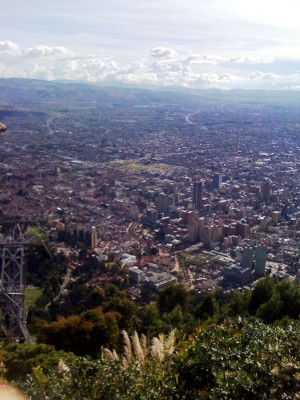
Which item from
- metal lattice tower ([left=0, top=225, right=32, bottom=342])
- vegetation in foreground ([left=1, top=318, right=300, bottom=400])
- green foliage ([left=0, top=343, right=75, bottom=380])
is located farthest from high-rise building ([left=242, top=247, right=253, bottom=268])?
vegetation in foreground ([left=1, top=318, right=300, bottom=400])

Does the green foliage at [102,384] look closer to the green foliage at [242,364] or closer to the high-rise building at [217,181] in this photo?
the green foliage at [242,364]

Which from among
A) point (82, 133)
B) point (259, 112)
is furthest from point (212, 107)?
point (82, 133)

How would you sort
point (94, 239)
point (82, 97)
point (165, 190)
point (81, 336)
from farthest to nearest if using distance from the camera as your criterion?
1. point (82, 97)
2. point (165, 190)
3. point (94, 239)
4. point (81, 336)

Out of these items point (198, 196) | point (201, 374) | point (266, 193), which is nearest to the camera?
point (201, 374)

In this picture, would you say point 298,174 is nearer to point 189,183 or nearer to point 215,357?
point 189,183

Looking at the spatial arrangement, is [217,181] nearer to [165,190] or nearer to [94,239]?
[165,190]

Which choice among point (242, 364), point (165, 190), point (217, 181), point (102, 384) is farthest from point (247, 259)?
point (217, 181)

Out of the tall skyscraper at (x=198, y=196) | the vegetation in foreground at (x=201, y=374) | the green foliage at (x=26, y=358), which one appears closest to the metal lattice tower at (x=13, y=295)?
the green foliage at (x=26, y=358)
